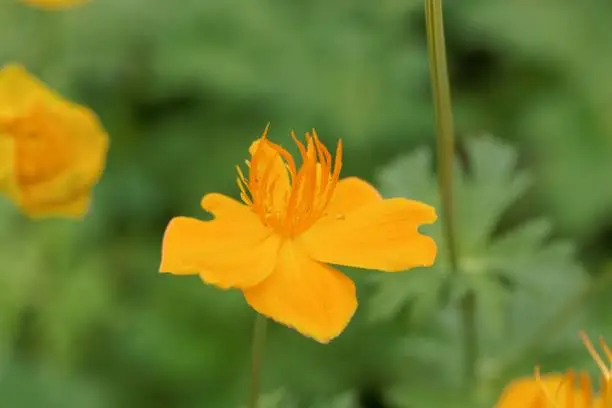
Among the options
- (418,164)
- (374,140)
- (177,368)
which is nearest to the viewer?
(418,164)

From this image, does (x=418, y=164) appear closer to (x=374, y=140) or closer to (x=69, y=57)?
(x=374, y=140)

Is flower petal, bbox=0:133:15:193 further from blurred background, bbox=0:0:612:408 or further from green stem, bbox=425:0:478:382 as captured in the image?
blurred background, bbox=0:0:612:408

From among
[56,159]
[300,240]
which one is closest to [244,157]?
[56,159]

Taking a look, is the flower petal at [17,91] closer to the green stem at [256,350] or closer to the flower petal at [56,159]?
the flower petal at [56,159]

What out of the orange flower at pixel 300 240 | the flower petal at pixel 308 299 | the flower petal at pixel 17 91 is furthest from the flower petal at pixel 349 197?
the flower petal at pixel 17 91

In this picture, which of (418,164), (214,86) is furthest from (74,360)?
(418,164)

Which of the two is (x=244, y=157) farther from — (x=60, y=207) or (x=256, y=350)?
(x=256, y=350)
